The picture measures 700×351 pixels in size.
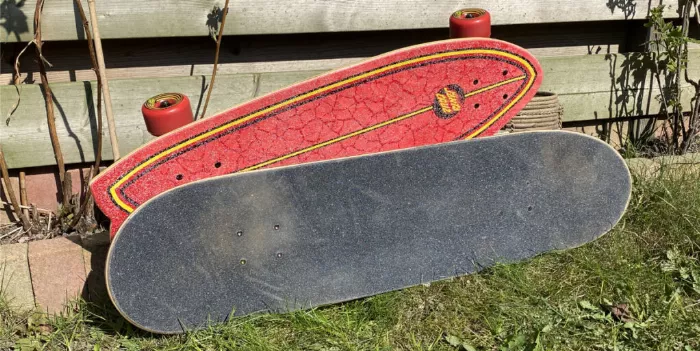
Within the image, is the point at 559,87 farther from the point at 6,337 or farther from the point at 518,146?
the point at 6,337

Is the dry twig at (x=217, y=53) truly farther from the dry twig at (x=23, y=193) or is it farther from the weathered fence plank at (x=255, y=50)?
the dry twig at (x=23, y=193)

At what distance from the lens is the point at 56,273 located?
2.22m

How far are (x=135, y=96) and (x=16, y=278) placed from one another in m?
0.79

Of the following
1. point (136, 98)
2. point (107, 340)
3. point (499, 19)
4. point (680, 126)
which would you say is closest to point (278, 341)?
point (107, 340)

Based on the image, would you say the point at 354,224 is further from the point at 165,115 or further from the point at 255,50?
the point at 255,50

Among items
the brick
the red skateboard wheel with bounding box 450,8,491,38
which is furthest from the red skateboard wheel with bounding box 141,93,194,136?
the red skateboard wheel with bounding box 450,8,491,38

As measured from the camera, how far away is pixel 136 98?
2547 millimetres

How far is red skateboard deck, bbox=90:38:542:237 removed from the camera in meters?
1.94

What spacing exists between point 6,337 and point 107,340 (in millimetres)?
328

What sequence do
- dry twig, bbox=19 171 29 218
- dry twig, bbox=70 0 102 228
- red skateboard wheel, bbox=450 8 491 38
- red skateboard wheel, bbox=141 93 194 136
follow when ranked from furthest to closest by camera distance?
dry twig, bbox=19 171 29 218 < dry twig, bbox=70 0 102 228 < red skateboard wheel, bbox=450 8 491 38 < red skateboard wheel, bbox=141 93 194 136

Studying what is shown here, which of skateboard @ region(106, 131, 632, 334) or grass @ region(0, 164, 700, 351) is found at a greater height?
skateboard @ region(106, 131, 632, 334)

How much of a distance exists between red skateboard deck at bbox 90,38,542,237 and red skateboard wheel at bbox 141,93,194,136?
51 millimetres

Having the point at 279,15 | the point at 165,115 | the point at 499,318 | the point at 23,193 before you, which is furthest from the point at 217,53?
the point at 499,318

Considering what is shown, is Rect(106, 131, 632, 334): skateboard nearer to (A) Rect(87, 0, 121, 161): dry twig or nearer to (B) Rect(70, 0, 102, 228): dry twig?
(A) Rect(87, 0, 121, 161): dry twig
